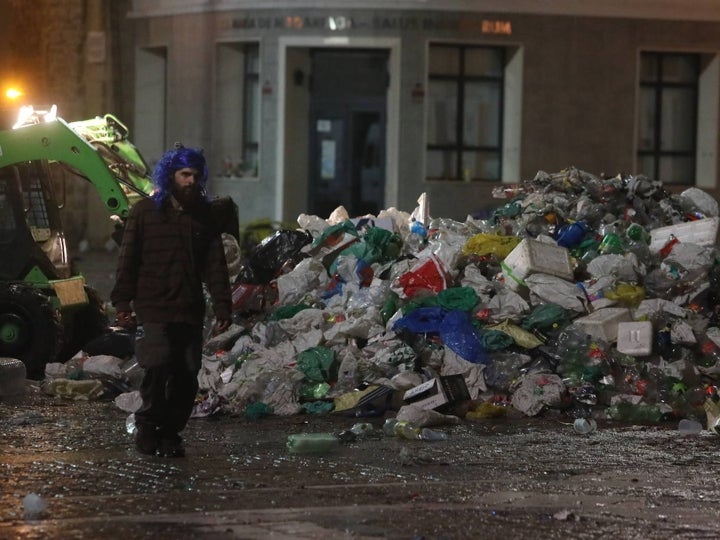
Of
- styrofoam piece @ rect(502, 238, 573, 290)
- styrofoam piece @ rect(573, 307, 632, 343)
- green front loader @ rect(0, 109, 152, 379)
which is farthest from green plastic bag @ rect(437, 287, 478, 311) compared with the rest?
green front loader @ rect(0, 109, 152, 379)

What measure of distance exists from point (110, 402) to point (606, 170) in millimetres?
15829

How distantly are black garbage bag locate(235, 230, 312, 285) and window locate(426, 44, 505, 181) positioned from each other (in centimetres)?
1219

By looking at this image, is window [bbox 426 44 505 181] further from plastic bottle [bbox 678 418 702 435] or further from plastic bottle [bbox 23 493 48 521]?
plastic bottle [bbox 23 493 48 521]

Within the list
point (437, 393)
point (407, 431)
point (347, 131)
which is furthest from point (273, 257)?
point (347, 131)

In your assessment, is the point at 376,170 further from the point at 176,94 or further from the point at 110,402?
the point at 110,402

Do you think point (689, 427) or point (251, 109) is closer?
point (689, 427)

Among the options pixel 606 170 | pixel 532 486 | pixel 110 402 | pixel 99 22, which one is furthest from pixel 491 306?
pixel 99 22

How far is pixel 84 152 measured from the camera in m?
12.7

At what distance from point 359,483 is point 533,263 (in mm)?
4771

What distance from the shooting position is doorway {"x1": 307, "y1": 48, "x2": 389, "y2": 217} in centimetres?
2605

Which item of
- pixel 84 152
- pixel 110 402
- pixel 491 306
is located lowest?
pixel 110 402

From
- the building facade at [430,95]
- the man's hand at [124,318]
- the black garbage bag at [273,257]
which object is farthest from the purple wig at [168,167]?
the building facade at [430,95]

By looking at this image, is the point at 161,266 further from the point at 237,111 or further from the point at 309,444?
the point at 237,111

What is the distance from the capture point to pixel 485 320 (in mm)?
11906
